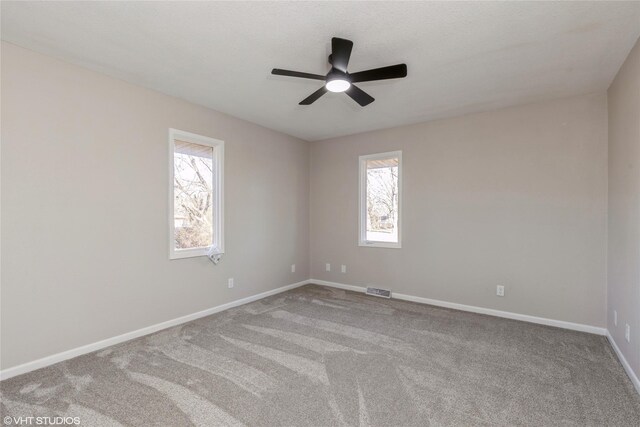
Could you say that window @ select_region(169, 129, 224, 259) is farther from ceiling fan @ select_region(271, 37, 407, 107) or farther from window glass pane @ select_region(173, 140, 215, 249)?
ceiling fan @ select_region(271, 37, 407, 107)

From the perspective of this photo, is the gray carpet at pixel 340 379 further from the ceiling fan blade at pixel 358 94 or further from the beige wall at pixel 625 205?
the ceiling fan blade at pixel 358 94

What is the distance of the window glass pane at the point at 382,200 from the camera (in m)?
4.78

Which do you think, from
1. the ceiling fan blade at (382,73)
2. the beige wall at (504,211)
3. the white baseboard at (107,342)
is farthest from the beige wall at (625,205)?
the white baseboard at (107,342)

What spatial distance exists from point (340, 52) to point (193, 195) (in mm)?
2539

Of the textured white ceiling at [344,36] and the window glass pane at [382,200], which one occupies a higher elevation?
the textured white ceiling at [344,36]

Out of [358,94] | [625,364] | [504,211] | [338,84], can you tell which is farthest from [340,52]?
[625,364]

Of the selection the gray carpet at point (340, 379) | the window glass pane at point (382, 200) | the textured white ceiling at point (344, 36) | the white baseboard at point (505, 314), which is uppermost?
the textured white ceiling at point (344, 36)

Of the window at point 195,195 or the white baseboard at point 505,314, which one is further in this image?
the window at point 195,195

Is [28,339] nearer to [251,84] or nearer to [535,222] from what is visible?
[251,84]

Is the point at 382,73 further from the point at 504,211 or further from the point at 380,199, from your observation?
the point at 380,199

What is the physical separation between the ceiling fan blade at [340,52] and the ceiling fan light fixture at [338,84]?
0.09 meters

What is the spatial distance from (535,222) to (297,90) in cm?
312

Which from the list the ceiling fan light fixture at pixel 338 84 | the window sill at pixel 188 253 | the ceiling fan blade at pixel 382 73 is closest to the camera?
the ceiling fan blade at pixel 382 73
